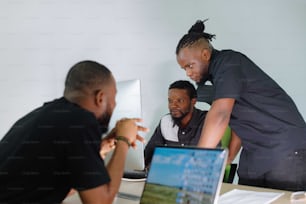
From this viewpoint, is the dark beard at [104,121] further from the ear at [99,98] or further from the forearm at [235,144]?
the forearm at [235,144]

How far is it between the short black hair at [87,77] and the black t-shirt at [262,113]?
580 mm

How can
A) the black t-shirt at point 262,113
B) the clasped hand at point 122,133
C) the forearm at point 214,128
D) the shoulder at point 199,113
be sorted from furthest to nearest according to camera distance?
the shoulder at point 199,113 → the black t-shirt at point 262,113 → the forearm at point 214,128 → the clasped hand at point 122,133

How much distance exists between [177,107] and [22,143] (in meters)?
1.15

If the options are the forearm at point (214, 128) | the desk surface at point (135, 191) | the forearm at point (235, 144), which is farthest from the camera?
the forearm at point (235, 144)

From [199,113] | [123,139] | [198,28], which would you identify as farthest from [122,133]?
[199,113]

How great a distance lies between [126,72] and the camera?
5.32 feet

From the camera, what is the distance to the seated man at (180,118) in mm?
1859

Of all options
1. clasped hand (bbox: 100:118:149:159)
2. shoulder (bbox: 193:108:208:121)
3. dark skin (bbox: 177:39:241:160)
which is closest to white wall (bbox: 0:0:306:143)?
shoulder (bbox: 193:108:208:121)

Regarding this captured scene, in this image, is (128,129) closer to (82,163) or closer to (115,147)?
(115,147)

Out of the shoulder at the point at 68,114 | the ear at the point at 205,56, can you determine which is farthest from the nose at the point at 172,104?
the shoulder at the point at 68,114

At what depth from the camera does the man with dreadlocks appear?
1446mm

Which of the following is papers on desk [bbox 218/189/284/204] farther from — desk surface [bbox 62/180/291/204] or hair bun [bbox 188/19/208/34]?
hair bun [bbox 188/19/208/34]

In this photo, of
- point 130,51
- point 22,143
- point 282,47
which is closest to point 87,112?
point 22,143

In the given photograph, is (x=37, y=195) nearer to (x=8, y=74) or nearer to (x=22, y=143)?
(x=22, y=143)
